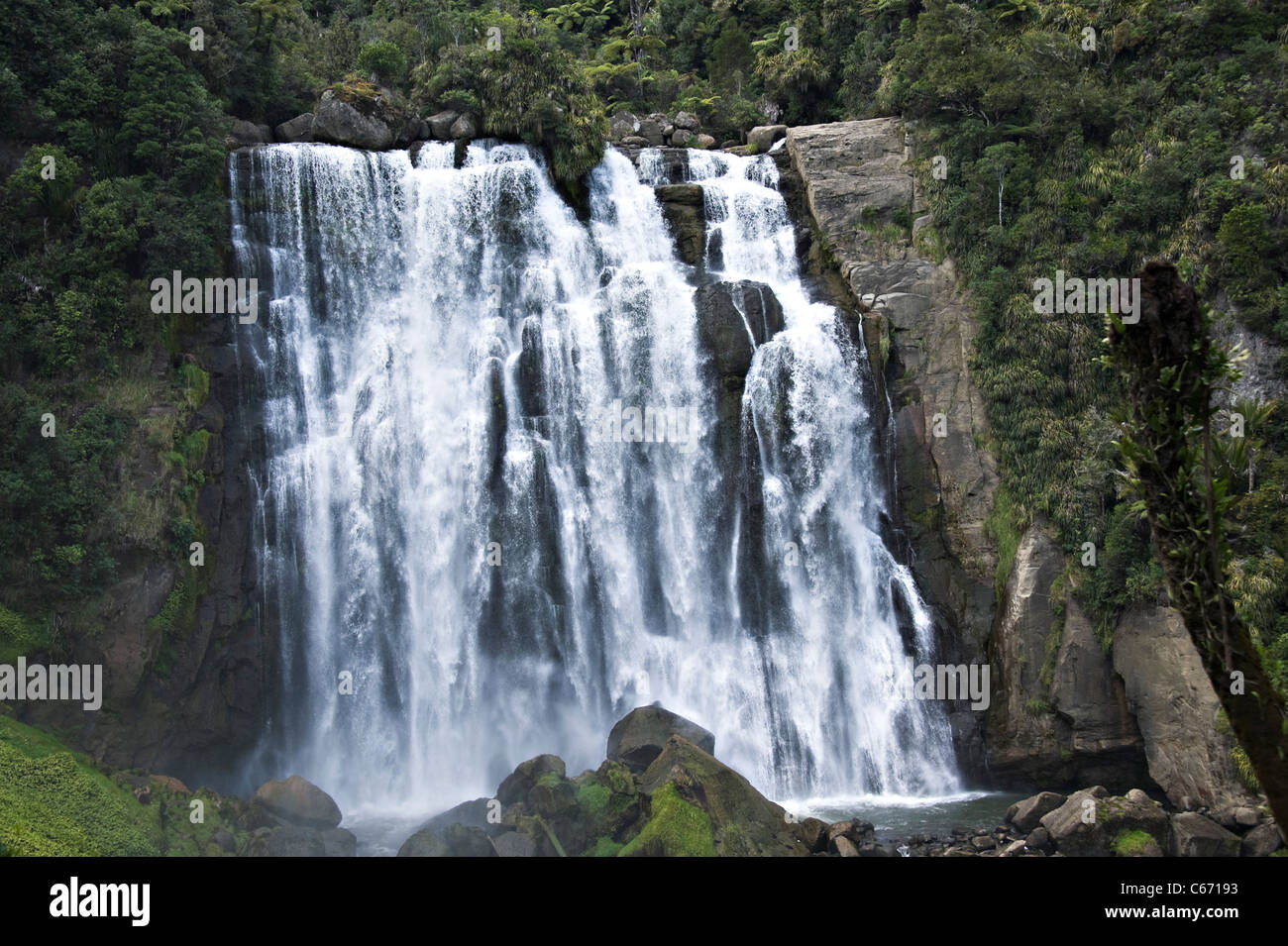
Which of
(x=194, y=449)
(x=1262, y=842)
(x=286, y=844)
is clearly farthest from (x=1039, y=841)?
(x=194, y=449)

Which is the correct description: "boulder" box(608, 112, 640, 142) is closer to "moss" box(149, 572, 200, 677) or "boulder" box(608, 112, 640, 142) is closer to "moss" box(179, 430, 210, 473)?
"moss" box(179, 430, 210, 473)

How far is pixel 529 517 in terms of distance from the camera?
1081 inches

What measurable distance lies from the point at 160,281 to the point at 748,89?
27345 millimetres

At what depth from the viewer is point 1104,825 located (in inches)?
789

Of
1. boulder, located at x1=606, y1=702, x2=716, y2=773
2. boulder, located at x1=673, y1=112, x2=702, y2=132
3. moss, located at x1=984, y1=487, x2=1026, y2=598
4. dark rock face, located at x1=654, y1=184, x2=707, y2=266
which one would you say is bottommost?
boulder, located at x1=606, y1=702, x2=716, y2=773

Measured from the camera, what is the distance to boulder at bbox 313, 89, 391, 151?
3203cm

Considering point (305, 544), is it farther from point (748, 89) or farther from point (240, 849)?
point (748, 89)

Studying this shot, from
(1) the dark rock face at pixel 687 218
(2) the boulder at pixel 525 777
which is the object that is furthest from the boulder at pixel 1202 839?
(1) the dark rock face at pixel 687 218

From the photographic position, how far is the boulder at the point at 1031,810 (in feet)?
71.8

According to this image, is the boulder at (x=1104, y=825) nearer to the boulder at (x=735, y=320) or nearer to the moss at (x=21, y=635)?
the boulder at (x=735, y=320)

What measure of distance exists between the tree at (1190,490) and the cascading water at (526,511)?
16.0 m

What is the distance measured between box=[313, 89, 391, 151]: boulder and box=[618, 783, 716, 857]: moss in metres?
23.5

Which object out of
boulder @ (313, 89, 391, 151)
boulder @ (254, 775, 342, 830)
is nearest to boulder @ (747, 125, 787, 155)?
boulder @ (313, 89, 391, 151)
